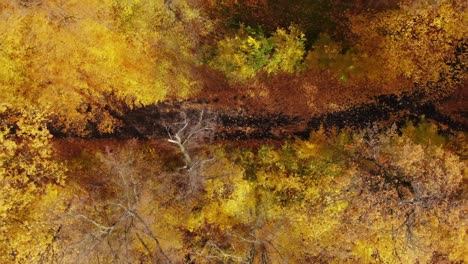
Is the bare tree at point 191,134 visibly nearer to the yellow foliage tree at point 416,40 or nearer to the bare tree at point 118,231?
the bare tree at point 118,231

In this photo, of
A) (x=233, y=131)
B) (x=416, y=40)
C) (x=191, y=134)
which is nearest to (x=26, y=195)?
(x=191, y=134)

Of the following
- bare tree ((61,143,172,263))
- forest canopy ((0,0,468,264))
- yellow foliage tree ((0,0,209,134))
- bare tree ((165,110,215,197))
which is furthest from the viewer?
bare tree ((165,110,215,197))

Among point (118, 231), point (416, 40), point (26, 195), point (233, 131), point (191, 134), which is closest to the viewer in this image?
point (26, 195)

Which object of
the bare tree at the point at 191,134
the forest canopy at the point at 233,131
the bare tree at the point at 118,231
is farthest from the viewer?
the bare tree at the point at 191,134

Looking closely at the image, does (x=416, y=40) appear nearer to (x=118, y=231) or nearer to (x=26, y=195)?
(x=118, y=231)

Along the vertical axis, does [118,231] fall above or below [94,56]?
below

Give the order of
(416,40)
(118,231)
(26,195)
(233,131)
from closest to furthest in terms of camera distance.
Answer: (26,195) → (416,40) → (118,231) → (233,131)

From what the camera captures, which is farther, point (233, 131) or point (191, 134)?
point (233, 131)

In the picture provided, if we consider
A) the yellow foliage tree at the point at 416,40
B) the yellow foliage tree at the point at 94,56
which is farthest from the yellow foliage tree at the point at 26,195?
the yellow foliage tree at the point at 416,40

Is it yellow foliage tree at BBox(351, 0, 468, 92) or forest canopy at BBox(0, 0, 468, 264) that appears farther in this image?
yellow foliage tree at BBox(351, 0, 468, 92)

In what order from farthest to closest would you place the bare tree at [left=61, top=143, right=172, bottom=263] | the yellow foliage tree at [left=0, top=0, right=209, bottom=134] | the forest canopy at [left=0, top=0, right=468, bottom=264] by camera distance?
the bare tree at [left=61, top=143, right=172, bottom=263]
the yellow foliage tree at [left=0, top=0, right=209, bottom=134]
the forest canopy at [left=0, top=0, right=468, bottom=264]

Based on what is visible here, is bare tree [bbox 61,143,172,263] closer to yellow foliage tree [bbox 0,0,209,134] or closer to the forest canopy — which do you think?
the forest canopy

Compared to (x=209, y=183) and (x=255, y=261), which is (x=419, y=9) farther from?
(x=255, y=261)

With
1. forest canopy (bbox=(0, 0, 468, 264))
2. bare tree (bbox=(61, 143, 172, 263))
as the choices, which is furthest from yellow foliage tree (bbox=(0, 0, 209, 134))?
bare tree (bbox=(61, 143, 172, 263))
